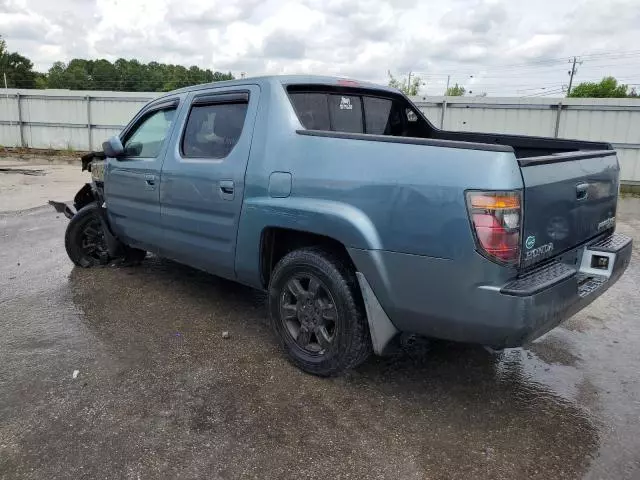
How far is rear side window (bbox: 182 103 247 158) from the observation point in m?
3.69

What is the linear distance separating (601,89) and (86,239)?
7465 centimetres

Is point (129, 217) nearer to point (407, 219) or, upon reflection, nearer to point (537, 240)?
point (407, 219)

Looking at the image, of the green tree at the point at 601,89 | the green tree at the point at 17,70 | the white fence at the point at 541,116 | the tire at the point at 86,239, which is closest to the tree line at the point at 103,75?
the green tree at the point at 17,70

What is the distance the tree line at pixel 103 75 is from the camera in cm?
7456

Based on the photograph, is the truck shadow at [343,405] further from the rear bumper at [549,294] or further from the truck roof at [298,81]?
the truck roof at [298,81]

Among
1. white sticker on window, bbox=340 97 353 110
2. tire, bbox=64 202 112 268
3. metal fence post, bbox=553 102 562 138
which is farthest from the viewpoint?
metal fence post, bbox=553 102 562 138

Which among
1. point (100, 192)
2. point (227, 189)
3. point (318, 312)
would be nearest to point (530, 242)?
point (318, 312)

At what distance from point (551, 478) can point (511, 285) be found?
0.90 m

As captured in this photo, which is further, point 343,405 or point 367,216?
point 343,405

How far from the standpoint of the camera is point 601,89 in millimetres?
66625

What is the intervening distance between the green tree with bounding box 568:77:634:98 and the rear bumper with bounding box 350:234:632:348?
2708 inches

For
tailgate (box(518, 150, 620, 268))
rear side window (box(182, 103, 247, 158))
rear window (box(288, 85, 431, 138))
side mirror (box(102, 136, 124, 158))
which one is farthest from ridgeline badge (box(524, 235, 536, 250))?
side mirror (box(102, 136, 124, 158))

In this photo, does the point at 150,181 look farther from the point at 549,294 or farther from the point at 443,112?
the point at 443,112

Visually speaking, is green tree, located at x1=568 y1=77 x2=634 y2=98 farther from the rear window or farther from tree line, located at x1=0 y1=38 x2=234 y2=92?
the rear window
